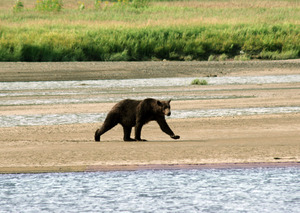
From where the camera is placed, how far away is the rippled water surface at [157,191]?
738 centimetres

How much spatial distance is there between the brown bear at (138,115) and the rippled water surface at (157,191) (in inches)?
56.3

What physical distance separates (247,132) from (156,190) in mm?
4520

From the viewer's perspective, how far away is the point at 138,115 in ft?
34.8

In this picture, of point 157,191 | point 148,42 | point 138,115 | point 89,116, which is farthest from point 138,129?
point 148,42

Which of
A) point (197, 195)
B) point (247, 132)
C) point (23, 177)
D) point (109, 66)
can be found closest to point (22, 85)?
point (109, 66)

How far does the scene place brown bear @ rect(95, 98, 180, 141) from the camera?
1046 centimetres

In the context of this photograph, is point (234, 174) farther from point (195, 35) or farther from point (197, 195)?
point (195, 35)

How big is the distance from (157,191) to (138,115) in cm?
260

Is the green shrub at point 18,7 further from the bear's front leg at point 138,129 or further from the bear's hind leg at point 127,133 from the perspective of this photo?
the bear's front leg at point 138,129

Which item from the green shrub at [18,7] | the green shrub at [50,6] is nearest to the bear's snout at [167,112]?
the green shrub at [50,6]

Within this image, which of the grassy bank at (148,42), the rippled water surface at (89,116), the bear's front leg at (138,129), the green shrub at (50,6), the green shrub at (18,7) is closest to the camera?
the bear's front leg at (138,129)

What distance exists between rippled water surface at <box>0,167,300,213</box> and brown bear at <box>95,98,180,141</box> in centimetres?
143

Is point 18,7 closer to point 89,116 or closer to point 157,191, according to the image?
point 89,116

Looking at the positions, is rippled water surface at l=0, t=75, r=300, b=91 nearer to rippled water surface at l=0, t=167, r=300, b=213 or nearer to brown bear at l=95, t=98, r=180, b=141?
brown bear at l=95, t=98, r=180, b=141
